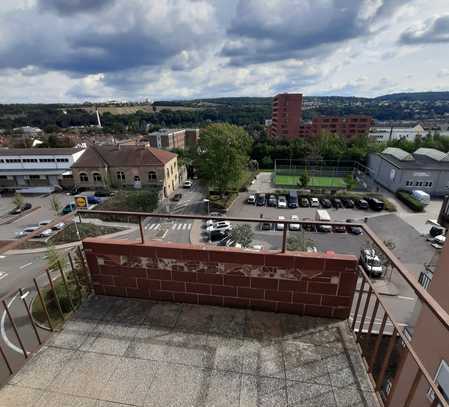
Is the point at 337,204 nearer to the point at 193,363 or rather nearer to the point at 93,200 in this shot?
the point at 193,363

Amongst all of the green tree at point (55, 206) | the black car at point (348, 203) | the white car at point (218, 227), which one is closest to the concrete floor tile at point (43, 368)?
the white car at point (218, 227)

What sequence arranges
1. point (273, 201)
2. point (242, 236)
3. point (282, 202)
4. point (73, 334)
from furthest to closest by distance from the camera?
point (273, 201), point (282, 202), point (242, 236), point (73, 334)

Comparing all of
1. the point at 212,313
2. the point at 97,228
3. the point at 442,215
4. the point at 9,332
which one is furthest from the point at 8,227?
the point at 442,215

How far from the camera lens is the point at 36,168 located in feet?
103

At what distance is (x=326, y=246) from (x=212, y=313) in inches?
623

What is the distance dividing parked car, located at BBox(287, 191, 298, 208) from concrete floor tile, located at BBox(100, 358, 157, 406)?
22822 millimetres

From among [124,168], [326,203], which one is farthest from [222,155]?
[124,168]

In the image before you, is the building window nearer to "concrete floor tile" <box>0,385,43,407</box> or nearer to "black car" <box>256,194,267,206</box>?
"black car" <box>256,194,267,206</box>

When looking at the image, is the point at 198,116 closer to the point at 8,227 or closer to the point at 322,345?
the point at 8,227

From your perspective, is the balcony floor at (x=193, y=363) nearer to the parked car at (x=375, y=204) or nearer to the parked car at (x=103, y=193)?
the parked car at (x=375, y=204)

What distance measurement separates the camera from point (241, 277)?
3111mm

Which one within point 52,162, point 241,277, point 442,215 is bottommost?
point 52,162

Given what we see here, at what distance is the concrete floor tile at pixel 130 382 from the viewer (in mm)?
2242

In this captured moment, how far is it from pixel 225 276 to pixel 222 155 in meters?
21.7
